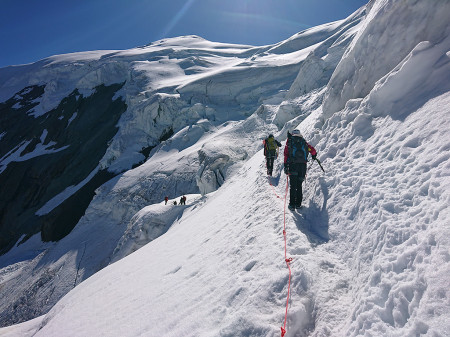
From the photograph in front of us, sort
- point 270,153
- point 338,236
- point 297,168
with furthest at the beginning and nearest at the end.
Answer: point 270,153 → point 297,168 → point 338,236

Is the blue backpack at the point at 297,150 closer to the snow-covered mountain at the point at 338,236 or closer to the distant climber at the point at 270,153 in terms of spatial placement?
the snow-covered mountain at the point at 338,236

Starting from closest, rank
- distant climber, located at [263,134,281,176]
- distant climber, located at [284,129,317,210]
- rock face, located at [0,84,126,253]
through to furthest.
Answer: distant climber, located at [284,129,317,210] < distant climber, located at [263,134,281,176] < rock face, located at [0,84,126,253]

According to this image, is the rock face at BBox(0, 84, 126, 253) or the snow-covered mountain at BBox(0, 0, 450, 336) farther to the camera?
the rock face at BBox(0, 84, 126, 253)

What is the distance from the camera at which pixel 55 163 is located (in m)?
50.2

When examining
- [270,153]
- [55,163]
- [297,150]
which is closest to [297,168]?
[297,150]

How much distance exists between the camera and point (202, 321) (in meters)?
4.38

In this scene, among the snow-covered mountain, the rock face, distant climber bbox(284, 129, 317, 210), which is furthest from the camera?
the rock face

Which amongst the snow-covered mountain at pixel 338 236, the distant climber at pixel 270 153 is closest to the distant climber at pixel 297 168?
the snow-covered mountain at pixel 338 236

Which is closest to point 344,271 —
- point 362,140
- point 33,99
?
point 362,140

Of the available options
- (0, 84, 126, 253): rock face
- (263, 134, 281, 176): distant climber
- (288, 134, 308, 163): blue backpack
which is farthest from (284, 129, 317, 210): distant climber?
(0, 84, 126, 253): rock face

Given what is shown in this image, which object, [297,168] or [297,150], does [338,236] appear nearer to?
[297,168]

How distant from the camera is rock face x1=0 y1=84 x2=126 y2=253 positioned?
37.4 meters

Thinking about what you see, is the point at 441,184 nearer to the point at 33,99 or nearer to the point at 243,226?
the point at 243,226

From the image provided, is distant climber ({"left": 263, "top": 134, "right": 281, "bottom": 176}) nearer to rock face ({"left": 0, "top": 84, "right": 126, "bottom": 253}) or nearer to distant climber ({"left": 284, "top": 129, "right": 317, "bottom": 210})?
distant climber ({"left": 284, "top": 129, "right": 317, "bottom": 210})
